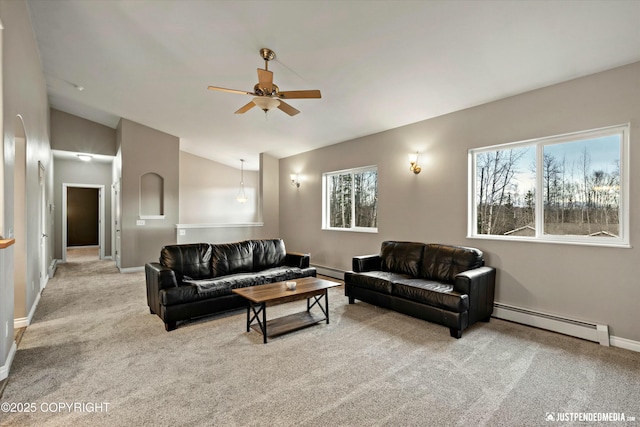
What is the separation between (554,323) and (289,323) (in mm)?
2931

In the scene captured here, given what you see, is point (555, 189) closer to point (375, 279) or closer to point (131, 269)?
point (375, 279)

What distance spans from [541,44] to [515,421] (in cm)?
313

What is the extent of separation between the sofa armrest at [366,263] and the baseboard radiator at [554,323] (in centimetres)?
164

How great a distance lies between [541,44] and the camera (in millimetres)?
2926

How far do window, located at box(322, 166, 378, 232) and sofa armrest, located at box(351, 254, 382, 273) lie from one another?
931mm

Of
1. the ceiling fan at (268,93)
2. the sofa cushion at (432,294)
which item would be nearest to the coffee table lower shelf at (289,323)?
the sofa cushion at (432,294)

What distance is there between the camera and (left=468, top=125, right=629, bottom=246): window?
3.25 meters

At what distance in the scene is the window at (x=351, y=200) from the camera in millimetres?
5840

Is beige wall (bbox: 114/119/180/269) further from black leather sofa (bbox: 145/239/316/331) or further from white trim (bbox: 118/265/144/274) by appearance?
black leather sofa (bbox: 145/239/316/331)

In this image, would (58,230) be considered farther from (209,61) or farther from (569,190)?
(569,190)

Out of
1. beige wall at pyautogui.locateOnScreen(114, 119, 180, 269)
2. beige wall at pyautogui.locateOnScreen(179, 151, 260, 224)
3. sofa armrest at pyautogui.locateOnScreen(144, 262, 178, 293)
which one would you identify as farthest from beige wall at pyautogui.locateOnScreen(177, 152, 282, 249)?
sofa armrest at pyautogui.locateOnScreen(144, 262, 178, 293)

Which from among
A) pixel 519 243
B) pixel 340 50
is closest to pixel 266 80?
pixel 340 50

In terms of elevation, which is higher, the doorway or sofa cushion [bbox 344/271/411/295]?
the doorway

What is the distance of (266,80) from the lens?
10.7 feet
